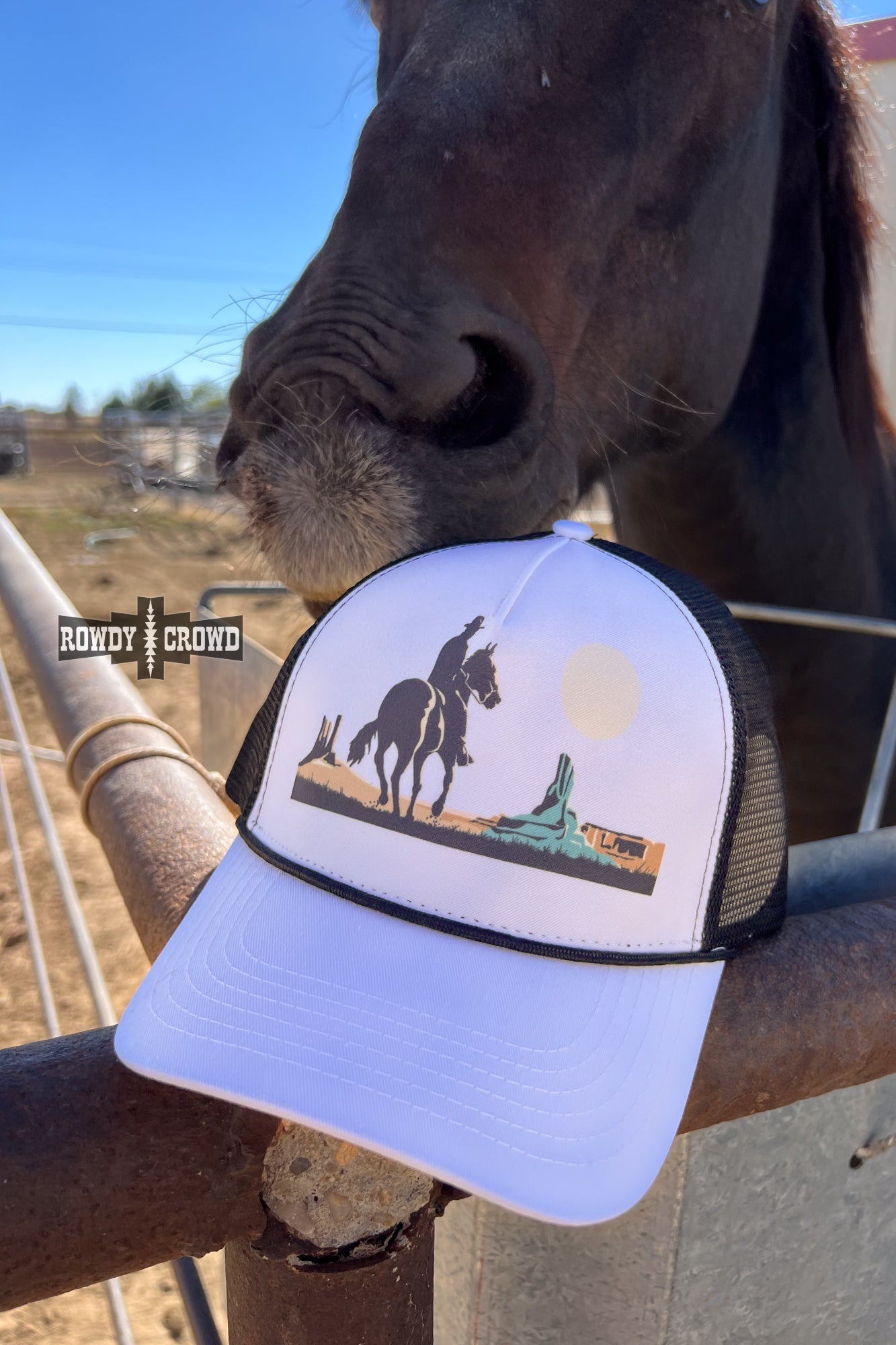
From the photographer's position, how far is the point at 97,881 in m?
3.50

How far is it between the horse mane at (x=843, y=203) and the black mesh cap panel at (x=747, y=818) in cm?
93

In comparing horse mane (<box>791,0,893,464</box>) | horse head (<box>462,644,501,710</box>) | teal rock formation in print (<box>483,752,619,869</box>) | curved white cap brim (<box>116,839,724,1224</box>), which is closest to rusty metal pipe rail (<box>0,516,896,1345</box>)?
curved white cap brim (<box>116,839,724,1224</box>)

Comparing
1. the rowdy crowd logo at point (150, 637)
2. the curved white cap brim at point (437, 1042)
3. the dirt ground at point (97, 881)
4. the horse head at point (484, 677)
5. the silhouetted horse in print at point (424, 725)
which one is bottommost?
the dirt ground at point (97, 881)

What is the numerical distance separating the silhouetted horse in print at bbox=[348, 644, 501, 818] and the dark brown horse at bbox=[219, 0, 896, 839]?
8.4 inches

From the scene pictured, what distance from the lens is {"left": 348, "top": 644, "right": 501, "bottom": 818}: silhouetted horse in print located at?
67 centimetres

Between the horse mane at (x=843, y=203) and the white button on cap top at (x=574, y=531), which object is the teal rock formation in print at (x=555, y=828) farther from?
the horse mane at (x=843, y=203)

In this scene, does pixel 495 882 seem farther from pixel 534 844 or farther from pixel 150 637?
pixel 150 637

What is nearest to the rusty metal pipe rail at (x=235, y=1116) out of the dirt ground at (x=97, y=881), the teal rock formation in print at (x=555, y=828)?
the teal rock formation in print at (x=555, y=828)

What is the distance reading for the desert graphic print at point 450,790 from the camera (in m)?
0.64

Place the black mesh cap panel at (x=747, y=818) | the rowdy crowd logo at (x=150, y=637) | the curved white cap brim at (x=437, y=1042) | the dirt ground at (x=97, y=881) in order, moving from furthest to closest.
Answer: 1. the rowdy crowd logo at (x=150, y=637)
2. the dirt ground at (x=97, y=881)
3. the black mesh cap panel at (x=747, y=818)
4. the curved white cap brim at (x=437, y=1042)

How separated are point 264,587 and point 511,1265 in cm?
167

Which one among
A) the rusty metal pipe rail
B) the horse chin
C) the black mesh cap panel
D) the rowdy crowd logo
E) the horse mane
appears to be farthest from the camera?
the rowdy crowd logo

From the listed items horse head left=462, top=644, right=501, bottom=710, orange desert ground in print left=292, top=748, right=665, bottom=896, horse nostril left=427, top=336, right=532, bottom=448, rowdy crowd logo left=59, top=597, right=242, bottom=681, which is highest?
horse nostril left=427, top=336, right=532, bottom=448

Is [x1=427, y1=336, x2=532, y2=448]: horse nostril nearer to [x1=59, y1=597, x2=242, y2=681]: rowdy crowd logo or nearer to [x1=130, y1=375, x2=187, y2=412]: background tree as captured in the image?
[x1=130, y1=375, x2=187, y2=412]: background tree
